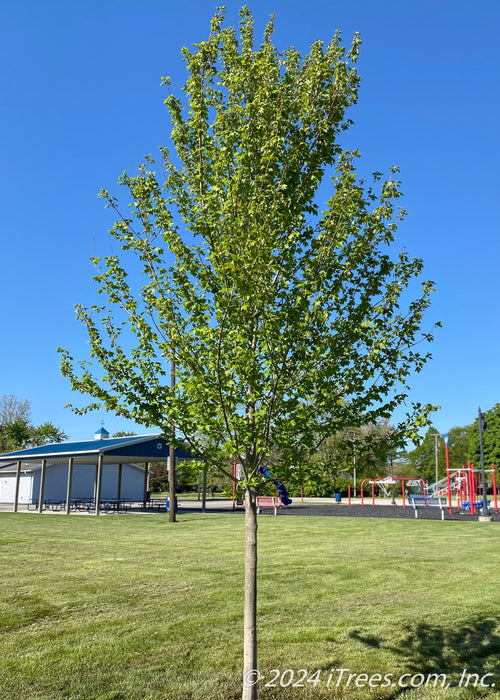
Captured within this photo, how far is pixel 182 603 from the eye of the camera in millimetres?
9211

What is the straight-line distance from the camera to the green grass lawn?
6004mm

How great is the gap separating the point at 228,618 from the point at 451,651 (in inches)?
124

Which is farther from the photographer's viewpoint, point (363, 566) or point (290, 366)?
point (363, 566)

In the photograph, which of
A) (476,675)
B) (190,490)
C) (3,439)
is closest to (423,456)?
(190,490)

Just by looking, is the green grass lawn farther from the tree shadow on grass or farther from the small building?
the small building

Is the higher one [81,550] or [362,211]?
[362,211]

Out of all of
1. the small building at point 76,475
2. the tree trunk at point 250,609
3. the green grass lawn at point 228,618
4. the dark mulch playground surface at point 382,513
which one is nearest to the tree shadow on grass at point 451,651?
the green grass lawn at point 228,618

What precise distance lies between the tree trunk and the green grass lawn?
25.5 inches

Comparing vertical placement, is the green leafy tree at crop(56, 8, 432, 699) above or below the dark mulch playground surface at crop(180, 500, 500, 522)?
above

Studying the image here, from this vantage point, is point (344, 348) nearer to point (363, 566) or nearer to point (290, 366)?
point (290, 366)

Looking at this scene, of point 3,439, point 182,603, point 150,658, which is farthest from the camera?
point 3,439

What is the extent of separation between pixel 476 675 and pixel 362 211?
5230 millimetres

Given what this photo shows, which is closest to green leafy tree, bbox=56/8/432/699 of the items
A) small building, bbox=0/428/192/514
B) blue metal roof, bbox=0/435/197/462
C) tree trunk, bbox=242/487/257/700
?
tree trunk, bbox=242/487/257/700

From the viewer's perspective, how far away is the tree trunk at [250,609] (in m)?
5.14
